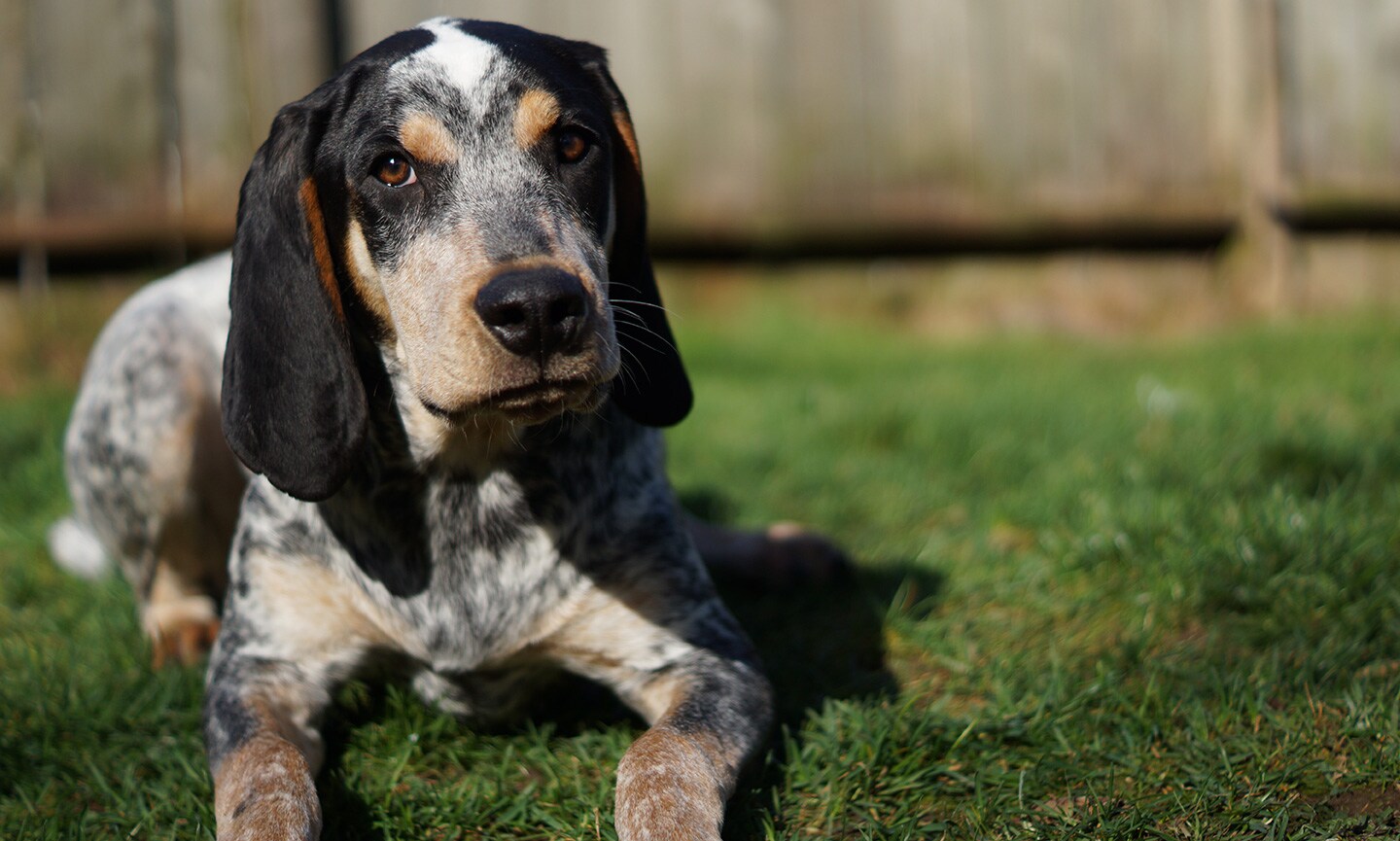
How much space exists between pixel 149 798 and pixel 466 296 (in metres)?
1.16

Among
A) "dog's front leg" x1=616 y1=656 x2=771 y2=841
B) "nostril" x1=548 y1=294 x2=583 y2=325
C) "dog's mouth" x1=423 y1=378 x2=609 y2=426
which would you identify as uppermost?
"nostril" x1=548 y1=294 x2=583 y2=325

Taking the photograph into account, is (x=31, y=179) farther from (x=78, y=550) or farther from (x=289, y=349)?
(x=289, y=349)

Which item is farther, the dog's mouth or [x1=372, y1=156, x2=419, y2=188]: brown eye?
[x1=372, y1=156, x2=419, y2=188]: brown eye

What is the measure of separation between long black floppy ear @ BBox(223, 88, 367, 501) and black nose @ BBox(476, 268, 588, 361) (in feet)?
1.45

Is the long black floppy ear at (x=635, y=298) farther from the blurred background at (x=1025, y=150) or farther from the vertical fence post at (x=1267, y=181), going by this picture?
the vertical fence post at (x=1267, y=181)

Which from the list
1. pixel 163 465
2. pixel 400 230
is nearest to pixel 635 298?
pixel 400 230

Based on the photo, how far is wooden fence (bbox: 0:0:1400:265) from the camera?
646 cm

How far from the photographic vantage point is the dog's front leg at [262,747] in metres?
2.02

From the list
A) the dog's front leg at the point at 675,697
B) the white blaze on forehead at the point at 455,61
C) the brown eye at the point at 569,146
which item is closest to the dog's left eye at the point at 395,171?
the white blaze on forehead at the point at 455,61

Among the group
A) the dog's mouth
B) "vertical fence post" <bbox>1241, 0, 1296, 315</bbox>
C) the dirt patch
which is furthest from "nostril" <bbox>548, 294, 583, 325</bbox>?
"vertical fence post" <bbox>1241, 0, 1296, 315</bbox>

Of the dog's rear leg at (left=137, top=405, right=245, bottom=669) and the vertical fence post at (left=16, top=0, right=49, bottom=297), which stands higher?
the vertical fence post at (left=16, top=0, right=49, bottom=297)

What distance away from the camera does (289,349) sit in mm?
2330

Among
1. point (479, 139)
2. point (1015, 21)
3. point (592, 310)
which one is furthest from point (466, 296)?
point (1015, 21)

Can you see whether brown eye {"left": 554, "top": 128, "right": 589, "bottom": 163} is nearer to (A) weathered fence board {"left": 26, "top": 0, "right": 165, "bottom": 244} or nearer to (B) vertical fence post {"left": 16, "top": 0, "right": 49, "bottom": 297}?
(A) weathered fence board {"left": 26, "top": 0, "right": 165, "bottom": 244}
